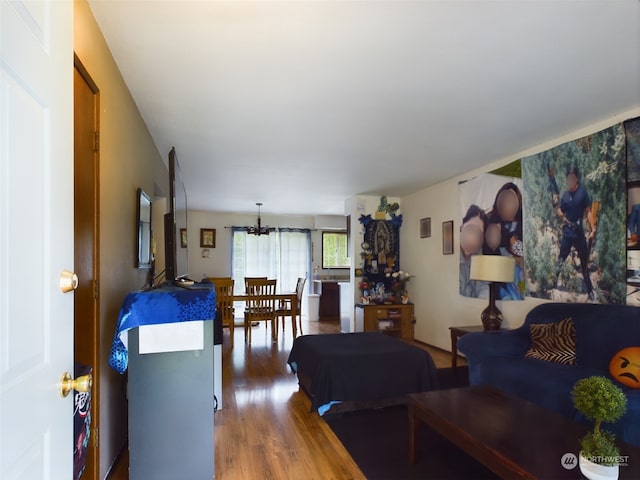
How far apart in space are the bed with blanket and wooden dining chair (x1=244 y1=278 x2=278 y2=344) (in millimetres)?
2276

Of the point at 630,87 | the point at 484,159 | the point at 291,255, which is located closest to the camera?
the point at 630,87

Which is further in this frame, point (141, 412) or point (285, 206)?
point (285, 206)

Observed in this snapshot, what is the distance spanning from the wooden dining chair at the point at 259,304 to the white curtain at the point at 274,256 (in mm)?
2298

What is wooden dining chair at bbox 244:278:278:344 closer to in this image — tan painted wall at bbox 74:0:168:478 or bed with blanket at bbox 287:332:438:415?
bed with blanket at bbox 287:332:438:415

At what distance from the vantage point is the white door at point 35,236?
634 mm

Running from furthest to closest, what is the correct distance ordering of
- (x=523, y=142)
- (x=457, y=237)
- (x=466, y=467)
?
(x=457, y=237) < (x=523, y=142) < (x=466, y=467)

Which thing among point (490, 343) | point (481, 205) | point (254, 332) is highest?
point (481, 205)

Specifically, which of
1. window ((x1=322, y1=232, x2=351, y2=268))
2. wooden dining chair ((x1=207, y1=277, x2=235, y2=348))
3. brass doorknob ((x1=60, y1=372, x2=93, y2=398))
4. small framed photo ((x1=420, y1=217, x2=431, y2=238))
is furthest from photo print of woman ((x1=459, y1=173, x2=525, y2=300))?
window ((x1=322, y1=232, x2=351, y2=268))

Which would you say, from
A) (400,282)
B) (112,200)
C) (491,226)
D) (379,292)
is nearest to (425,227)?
(400,282)

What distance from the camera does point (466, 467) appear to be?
2088mm

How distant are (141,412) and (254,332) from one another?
4.56 m

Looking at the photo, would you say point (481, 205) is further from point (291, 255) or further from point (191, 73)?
point (291, 255)

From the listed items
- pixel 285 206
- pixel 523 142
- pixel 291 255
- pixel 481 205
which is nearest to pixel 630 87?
pixel 523 142

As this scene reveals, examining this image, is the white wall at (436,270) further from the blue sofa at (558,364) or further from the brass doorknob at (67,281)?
the brass doorknob at (67,281)
